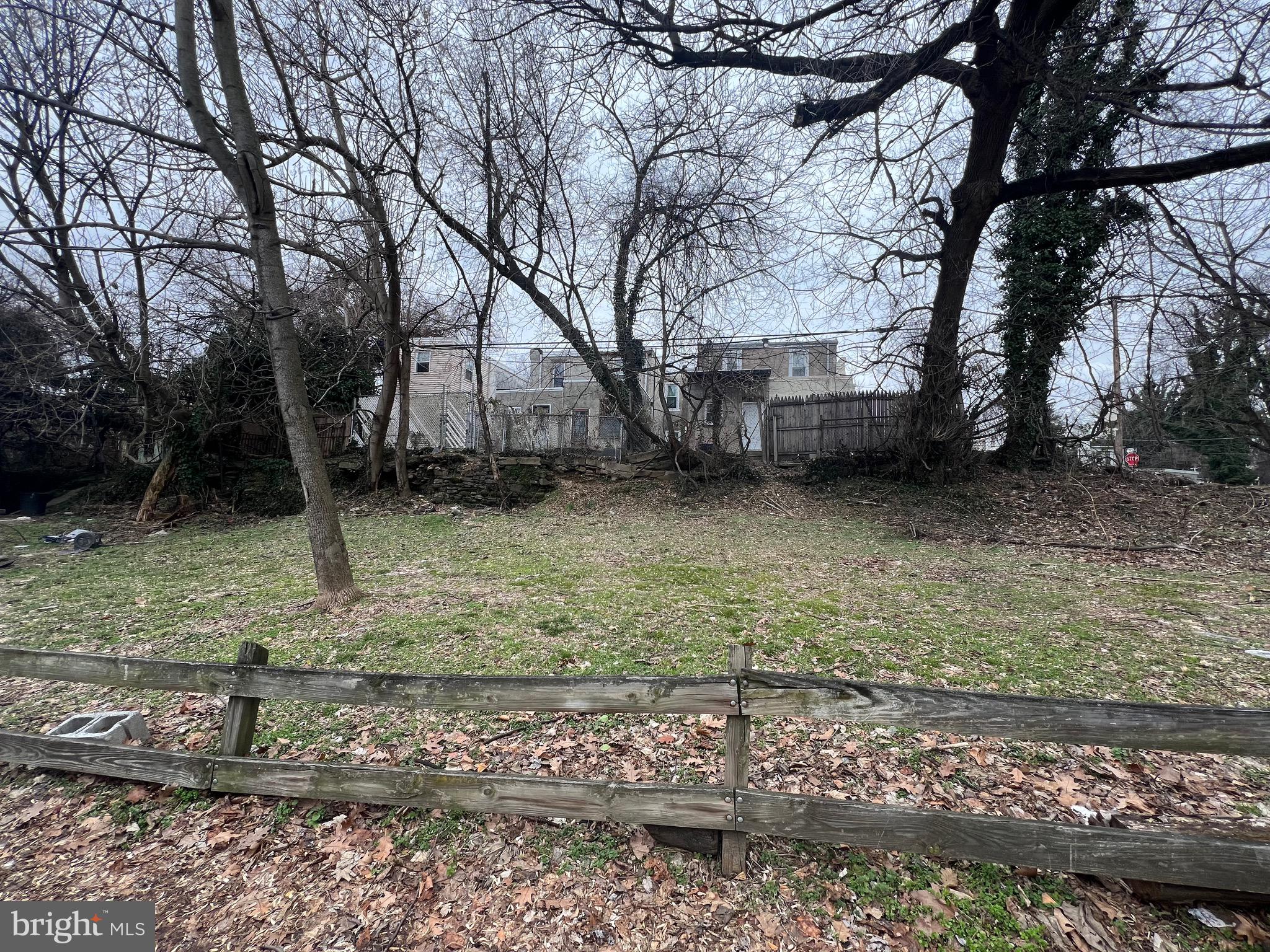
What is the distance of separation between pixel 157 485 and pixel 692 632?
15775 millimetres

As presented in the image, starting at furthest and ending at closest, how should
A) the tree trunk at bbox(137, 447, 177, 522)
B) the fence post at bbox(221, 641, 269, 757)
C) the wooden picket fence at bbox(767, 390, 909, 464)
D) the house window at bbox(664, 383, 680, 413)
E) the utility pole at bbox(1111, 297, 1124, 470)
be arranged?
the house window at bbox(664, 383, 680, 413) → the wooden picket fence at bbox(767, 390, 909, 464) → the tree trunk at bbox(137, 447, 177, 522) → the utility pole at bbox(1111, 297, 1124, 470) → the fence post at bbox(221, 641, 269, 757)

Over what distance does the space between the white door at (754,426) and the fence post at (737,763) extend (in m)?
13.9

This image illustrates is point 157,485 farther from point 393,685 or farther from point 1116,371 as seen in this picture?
point 1116,371

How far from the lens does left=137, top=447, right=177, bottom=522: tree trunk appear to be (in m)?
13.6

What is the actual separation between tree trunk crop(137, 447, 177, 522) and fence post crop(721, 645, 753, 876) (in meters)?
17.1

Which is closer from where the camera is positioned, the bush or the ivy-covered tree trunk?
the ivy-covered tree trunk

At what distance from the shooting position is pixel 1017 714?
228 centimetres

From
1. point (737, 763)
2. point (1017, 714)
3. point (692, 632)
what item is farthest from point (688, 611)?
point (1017, 714)

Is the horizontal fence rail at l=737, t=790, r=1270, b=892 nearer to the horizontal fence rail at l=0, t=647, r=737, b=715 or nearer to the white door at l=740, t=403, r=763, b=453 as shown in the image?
the horizontal fence rail at l=0, t=647, r=737, b=715

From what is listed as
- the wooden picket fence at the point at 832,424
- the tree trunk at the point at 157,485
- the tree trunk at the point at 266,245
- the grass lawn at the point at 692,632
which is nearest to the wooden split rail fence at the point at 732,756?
the grass lawn at the point at 692,632

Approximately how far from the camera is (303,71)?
917 centimetres

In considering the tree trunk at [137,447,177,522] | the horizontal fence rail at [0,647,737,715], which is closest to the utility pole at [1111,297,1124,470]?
the horizontal fence rail at [0,647,737,715]

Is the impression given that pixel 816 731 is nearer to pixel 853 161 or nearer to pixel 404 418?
pixel 853 161

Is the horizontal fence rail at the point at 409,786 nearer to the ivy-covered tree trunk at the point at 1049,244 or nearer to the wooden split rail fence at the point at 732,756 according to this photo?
the wooden split rail fence at the point at 732,756
